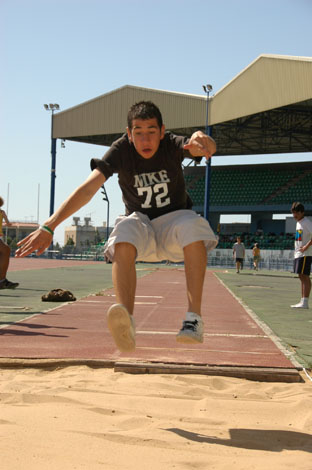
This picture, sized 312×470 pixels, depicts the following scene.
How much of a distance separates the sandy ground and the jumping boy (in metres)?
0.49

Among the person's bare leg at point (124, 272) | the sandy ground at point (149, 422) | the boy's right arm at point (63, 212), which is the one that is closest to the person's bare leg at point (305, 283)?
the sandy ground at point (149, 422)

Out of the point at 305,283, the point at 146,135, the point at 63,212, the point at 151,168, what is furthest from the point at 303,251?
the point at 63,212

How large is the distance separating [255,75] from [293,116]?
11.0 meters

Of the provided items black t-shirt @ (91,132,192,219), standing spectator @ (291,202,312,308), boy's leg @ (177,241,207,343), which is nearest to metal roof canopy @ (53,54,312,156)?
standing spectator @ (291,202,312,308)

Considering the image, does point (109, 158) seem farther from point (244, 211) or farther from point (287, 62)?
point (244, 211)

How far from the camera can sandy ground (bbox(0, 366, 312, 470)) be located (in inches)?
117

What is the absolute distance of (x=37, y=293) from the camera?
42.8 ft

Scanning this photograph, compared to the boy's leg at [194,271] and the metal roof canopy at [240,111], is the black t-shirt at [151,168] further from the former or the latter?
the metal roof canopy at [240,111]

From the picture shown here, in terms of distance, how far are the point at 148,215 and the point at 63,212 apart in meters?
0.83

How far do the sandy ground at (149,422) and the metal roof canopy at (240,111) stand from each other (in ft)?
104

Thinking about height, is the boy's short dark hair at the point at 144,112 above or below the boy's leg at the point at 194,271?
above

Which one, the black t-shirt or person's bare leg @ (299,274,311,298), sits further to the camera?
person's bare leg @ (299,274,311,298)

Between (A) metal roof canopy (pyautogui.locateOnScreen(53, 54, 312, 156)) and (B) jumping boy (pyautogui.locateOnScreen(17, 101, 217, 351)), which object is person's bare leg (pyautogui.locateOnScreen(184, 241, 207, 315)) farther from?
(A) metal roof canopy (pyautogui.locateOnScreen(53, 54, 312, 156))

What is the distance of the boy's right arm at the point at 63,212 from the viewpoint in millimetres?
3693
